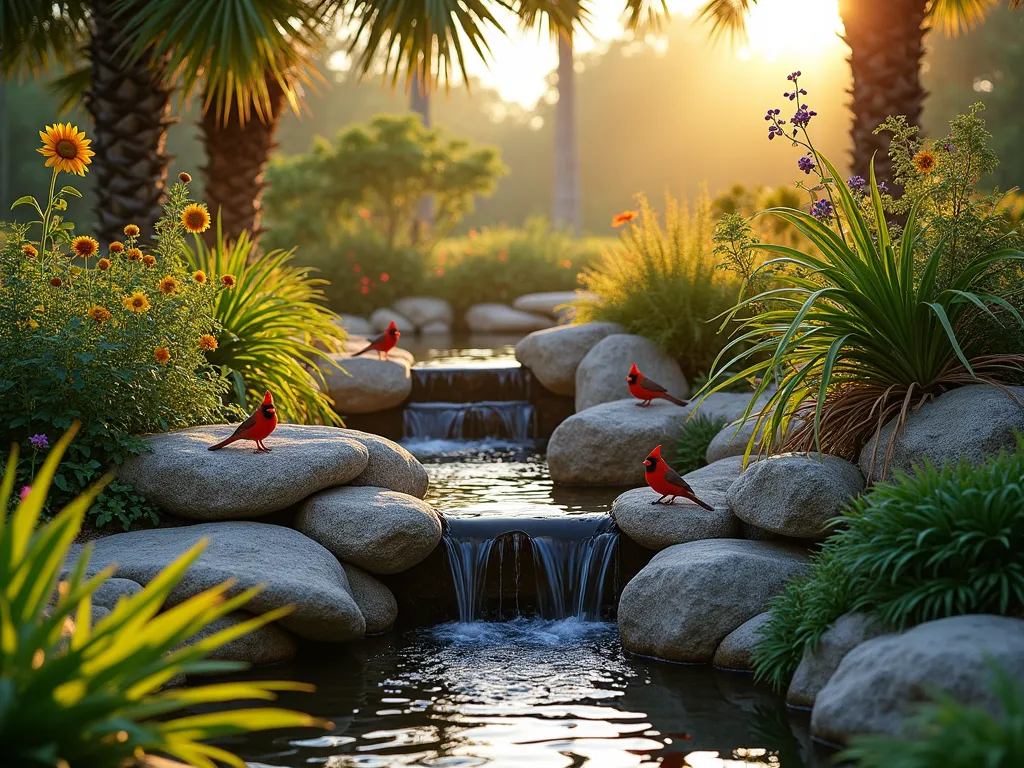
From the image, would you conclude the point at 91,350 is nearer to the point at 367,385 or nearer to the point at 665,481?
the point at 665,481

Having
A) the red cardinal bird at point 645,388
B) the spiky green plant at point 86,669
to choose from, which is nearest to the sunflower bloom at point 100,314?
the spiky green plant at point 86,669

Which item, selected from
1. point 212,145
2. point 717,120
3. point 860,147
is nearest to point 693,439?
point 860,147

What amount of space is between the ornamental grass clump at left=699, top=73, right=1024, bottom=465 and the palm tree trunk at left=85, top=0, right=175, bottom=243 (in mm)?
5972

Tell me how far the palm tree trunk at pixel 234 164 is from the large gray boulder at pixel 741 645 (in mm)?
7882

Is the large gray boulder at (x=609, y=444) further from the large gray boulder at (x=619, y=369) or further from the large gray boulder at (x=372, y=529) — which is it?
the large gray boulder at (x=372, y=529)

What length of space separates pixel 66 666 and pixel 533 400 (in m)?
8.83

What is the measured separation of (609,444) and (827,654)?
4068 mm

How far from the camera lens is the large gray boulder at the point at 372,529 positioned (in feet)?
20.3

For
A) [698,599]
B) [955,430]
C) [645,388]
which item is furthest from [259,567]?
[645,388]

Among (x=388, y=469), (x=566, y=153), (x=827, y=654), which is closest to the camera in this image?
(x=827, y=654)

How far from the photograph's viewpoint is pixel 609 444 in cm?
878

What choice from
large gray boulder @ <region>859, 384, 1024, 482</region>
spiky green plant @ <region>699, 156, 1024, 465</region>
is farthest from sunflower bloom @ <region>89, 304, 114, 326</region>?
large gray boulder @ <region>859, 384, 1024, 482</region>

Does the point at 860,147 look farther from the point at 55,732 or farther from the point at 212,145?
the point at 55,732

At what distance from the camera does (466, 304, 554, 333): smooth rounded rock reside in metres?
19.8
